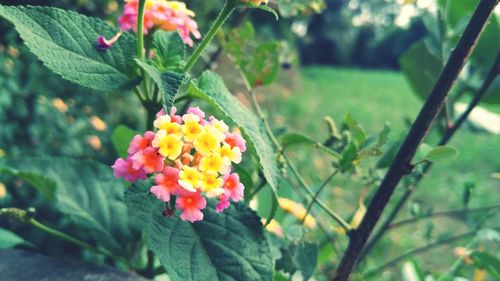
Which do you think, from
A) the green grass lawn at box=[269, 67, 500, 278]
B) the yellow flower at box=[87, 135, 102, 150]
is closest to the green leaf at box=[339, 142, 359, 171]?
the green grass lawn at box=[269, 67, 500, 278]

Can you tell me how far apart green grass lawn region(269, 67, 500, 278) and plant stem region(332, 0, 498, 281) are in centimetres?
13

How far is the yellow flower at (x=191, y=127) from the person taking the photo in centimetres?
67

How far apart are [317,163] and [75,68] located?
3498 millimetres

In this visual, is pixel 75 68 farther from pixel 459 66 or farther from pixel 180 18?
pixel 459 66

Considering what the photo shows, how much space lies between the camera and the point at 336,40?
16.5 meters

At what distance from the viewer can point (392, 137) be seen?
101cm

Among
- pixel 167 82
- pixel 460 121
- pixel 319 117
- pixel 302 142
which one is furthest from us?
pixel 319 117

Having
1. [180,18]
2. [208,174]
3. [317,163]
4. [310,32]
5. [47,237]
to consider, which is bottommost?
[310,32]

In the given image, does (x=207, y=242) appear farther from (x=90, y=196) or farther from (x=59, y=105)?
(x=59, y=105)

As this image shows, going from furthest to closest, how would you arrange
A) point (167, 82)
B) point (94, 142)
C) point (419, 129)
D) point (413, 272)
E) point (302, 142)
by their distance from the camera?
1. point (94, 142)
2. point (413, 272)
3. point (302, 142)
4. point (419, 129)
5. point (167, 82)

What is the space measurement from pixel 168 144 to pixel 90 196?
0.50m

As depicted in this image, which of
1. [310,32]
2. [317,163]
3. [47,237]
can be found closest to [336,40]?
[310,32]

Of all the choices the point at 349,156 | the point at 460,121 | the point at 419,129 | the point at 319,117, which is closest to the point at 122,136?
the point at 349,156

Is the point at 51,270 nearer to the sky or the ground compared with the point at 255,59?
nearer to the ground
